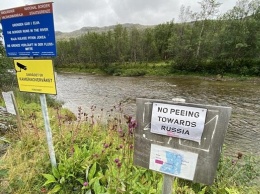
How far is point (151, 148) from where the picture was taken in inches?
57.5

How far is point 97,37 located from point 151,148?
41.7m

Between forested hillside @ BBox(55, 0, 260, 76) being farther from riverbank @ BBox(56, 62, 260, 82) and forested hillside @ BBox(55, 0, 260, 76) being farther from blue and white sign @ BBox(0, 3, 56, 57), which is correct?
blue and white sign @ BBox(0, 3, 56, 57)

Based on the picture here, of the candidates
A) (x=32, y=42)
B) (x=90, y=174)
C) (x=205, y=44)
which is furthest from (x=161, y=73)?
(x=32, y=42)

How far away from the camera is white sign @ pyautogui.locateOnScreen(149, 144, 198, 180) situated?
1.32 meters

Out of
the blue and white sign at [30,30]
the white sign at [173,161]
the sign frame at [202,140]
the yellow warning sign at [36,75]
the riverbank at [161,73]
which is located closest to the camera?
the sign frame at [202,140]

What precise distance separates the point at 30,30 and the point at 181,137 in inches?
85.4

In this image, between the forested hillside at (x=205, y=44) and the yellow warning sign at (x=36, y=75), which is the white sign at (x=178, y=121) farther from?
the forested hillside at (x=205, y=44)

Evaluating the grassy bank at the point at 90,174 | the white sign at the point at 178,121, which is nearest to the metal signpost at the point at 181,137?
the white sign at the point at 178,121

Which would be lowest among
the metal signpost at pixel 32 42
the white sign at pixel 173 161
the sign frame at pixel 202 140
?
the white sign at pixel 173 161

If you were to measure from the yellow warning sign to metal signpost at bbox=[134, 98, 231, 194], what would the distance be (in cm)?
141

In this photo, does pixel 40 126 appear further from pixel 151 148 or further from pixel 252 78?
pixel 252 78

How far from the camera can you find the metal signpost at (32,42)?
2.17 meters

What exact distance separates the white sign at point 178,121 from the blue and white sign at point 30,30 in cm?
156

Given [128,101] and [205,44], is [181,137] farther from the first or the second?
[205,44]
